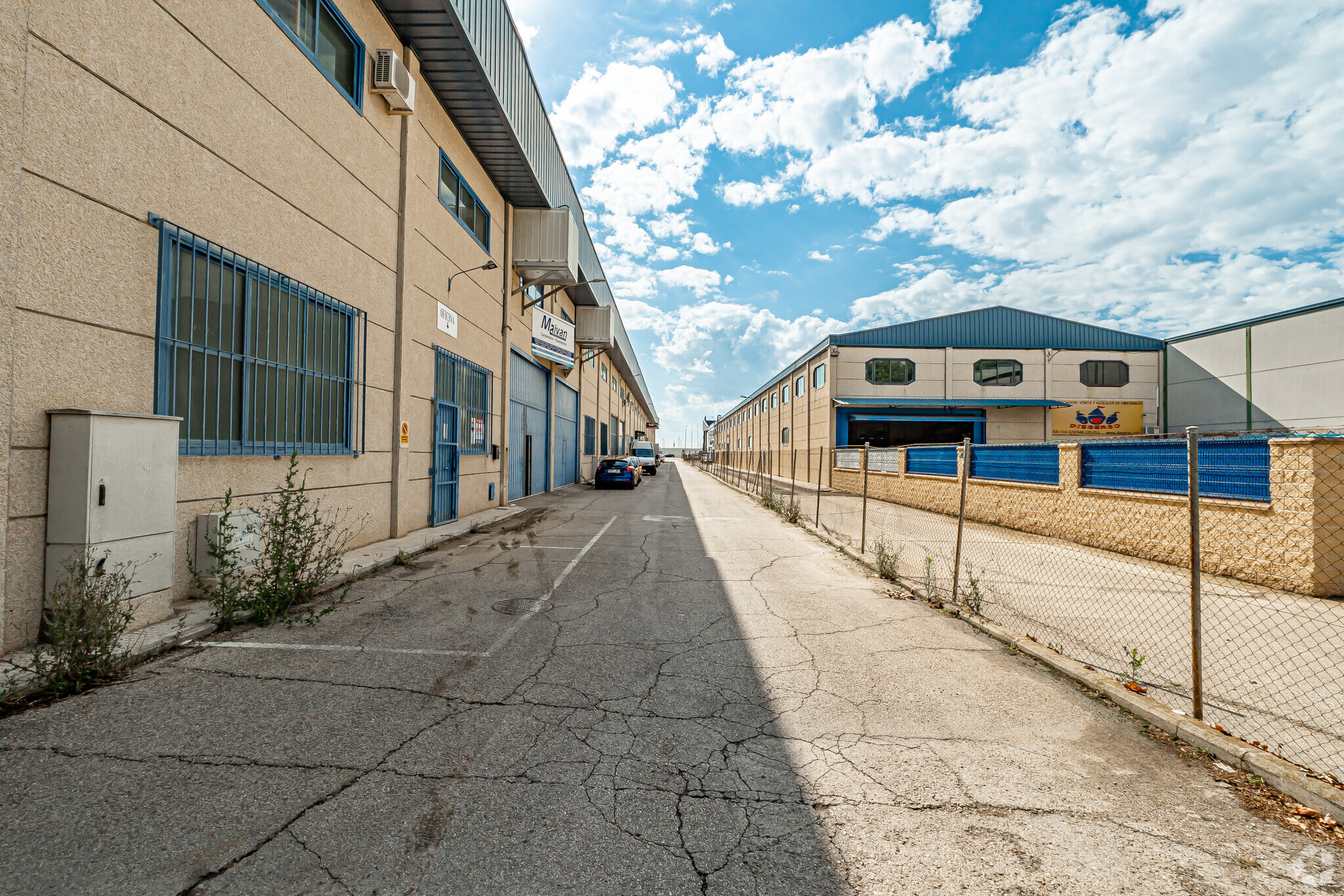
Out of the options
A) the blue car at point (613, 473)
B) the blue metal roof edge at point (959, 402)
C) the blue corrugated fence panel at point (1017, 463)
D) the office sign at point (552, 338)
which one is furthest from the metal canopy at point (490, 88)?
the blue metal roof edge at point (959, 402)

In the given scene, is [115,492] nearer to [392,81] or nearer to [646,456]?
[392,81]

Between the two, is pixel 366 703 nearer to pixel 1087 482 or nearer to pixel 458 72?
pixel 458 72

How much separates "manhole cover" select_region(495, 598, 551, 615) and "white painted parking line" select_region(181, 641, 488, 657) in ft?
4.19

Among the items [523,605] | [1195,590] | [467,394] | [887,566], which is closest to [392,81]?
[467,394]

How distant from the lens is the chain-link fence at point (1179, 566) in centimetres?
442

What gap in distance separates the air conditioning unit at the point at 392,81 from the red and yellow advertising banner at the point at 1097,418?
35.8m

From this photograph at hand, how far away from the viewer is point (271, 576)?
608 cm

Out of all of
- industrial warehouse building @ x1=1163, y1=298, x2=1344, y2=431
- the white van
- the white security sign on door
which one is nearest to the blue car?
the white security sign on door

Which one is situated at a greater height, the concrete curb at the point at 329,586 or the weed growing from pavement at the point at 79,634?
the weed growing from pavement at the point at 79,634

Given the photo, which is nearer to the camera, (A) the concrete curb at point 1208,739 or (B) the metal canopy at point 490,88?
(A) the concrete curb at point 1208,739

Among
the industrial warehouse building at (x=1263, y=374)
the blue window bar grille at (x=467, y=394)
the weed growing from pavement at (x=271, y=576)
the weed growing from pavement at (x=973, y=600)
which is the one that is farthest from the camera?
the industrial warehouse building at (x=1263, y=374)

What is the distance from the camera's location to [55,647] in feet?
13.0

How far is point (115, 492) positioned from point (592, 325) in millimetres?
24993

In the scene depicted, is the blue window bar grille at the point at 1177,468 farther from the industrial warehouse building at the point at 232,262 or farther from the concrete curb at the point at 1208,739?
the industrial warehouse building at the point at 232,262
